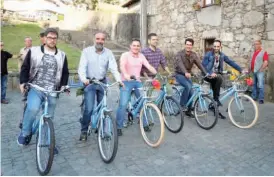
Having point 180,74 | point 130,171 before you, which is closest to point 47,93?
point 130,171

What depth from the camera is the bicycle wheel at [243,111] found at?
555 cm

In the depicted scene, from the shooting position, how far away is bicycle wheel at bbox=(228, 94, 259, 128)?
5547 millimetres

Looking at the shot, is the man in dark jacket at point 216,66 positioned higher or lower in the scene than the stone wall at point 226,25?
lower

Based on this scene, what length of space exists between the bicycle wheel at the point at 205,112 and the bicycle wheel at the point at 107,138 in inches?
89.0

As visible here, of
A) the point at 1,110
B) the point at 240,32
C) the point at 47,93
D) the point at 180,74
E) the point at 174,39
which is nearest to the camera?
the point at 47,93

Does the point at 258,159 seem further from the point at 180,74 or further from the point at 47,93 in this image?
the point at 47,93

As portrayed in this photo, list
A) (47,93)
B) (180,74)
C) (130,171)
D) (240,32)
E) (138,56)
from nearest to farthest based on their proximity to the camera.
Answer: (130,171)
(47,93)
(138,56)
(180,74)
(240,32)

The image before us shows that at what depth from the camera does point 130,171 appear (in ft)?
12.3

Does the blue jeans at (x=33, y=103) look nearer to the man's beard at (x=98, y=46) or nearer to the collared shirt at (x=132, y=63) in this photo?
the man's beard at (x=98, y=46)

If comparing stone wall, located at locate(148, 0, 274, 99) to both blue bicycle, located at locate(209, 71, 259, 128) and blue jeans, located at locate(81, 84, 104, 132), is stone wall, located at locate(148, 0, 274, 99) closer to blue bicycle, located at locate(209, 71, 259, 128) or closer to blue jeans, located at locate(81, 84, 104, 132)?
blue bicycle, located at locate(209, 71, 259, 128)

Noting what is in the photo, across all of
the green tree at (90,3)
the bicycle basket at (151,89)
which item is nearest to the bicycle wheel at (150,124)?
the bicycle basket at (151,89)

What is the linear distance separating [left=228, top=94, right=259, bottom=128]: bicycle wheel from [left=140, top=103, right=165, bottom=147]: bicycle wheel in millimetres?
1838

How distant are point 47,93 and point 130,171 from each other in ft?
4.95

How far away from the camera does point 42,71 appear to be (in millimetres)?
4082
